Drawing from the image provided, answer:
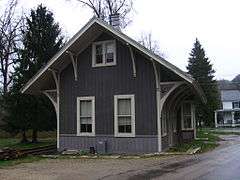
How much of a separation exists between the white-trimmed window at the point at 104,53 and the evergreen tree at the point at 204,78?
128 feet

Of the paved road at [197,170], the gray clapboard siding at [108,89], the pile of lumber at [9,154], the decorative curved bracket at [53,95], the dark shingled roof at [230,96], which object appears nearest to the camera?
the paved road at [197,170]

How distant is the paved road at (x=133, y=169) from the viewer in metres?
12.2

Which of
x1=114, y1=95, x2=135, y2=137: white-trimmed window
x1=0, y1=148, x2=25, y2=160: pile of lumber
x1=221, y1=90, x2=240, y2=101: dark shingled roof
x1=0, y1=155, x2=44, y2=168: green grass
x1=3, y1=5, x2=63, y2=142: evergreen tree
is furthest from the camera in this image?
x1=221, y1=90, x2=240, y2=101: dark shingled roof

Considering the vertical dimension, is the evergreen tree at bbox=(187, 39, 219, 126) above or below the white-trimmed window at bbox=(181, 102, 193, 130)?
above

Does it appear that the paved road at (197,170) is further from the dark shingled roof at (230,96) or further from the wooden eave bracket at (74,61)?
the dark shingled roof at (230,96)

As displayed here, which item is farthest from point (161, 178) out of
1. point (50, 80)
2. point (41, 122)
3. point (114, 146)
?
point (41, 122)

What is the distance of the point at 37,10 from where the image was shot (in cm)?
2955

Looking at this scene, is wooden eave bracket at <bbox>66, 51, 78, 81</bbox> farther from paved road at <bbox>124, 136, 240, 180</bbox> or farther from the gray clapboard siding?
paved road at <bbox>124, 136, 240, 180</bbox>

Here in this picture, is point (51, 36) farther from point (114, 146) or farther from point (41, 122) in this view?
point (114, 146)

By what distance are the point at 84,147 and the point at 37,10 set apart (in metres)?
13.2

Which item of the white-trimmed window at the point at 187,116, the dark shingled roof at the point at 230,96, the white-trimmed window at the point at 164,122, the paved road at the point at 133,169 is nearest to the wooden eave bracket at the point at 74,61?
the white-trimmed window at the point at 164,122

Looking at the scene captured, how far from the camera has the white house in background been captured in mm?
73831

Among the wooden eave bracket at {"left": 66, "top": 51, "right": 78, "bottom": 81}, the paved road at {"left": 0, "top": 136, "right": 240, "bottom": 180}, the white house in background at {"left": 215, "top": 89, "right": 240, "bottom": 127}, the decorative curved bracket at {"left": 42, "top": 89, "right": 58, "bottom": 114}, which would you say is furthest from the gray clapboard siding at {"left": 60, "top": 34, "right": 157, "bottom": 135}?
the white house in background at {"left": 215, "top": 89, "right": 240, "bottom": 127}

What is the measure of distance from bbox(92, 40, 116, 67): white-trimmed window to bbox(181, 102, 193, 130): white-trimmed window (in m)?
6.82
